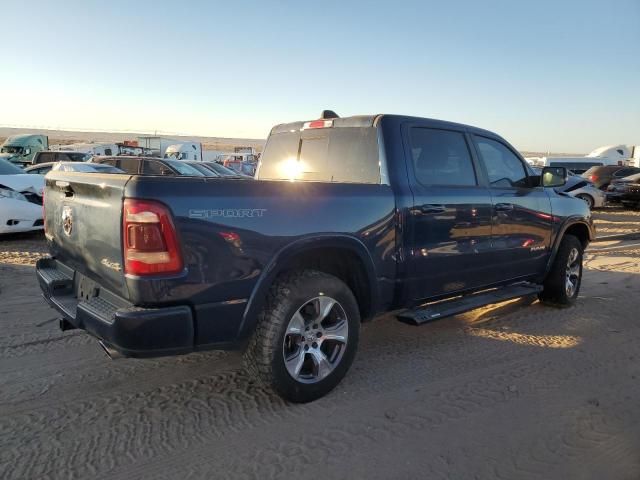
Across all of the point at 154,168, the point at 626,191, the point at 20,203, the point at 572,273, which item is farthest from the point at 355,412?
the point at 626,191

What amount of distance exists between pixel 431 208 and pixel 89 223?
2452mm

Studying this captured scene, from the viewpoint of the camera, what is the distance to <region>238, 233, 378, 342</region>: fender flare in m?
3.06

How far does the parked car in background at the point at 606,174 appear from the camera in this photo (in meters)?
20.3

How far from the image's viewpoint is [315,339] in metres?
3.44

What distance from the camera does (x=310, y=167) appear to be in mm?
4543

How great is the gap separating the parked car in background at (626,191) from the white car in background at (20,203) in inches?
725

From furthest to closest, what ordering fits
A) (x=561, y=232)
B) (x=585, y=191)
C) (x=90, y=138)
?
(x=90, y=138) < (x=585, y=191) < (x=561, y=232)

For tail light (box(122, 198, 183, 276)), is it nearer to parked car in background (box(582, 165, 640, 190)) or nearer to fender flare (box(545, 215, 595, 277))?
fender flare (box(545, 215, 595, 277))

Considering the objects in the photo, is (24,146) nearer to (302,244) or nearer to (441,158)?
(441,158)

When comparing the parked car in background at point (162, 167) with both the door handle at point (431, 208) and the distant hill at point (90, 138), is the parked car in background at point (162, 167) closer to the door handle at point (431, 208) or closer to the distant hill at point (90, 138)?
the door handle at point (431, 208)

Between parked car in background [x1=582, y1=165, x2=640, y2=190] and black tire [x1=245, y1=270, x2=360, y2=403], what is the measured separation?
19918 mm

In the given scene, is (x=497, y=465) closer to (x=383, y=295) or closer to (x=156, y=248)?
(x=383, y=295)

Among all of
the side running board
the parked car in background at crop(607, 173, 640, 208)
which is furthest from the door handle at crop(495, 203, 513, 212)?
the parked car in background at crop(607, 173, 640, 208)

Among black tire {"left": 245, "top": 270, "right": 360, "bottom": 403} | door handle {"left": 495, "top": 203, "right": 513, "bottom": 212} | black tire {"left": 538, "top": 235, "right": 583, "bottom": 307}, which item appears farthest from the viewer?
black tire {"left": 538, "top": 235, "right": 583, "bottom": 307}
